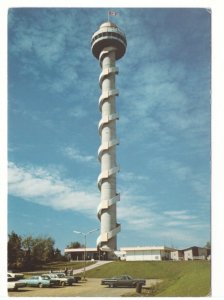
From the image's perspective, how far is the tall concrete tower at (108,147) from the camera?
57.3m

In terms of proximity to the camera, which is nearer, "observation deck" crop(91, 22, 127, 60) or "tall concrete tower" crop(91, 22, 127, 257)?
"tall concrete tower" crop(91, 22, 127, 257)

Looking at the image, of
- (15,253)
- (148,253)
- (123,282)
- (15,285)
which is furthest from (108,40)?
(15,285)

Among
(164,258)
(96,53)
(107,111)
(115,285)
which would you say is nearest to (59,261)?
(164,258)

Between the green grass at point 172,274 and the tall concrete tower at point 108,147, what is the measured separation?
8687mm

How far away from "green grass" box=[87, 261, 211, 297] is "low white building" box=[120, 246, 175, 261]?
10860 mm

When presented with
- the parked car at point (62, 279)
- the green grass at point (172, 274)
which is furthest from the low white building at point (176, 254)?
the parked car at point (62, 279)

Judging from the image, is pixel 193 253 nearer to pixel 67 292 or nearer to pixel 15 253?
pixel 15 253

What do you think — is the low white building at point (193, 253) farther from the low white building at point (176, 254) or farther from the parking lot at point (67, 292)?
the parking lot at point (67, 292)

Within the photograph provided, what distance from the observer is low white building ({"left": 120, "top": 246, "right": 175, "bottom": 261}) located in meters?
59.3

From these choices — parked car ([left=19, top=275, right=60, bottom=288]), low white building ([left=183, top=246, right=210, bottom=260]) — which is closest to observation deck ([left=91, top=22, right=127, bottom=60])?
low white building ([left=183, top=246, right=210, bottom=260])

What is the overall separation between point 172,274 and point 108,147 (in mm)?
23038

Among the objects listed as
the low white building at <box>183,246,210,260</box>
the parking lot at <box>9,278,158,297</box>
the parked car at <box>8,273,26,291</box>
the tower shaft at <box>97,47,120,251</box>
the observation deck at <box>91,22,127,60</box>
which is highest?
the observation deck at <box>91,22,127,60</box>

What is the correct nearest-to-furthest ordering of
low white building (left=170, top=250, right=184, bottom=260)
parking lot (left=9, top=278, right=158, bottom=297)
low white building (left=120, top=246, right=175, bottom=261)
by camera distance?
parking lot (left=9, top=278, right=158, bottom=297), low white building (left=170, top=250, right=184, bottom=260), low white building (left=120, top=246, right=175, bottom=261)

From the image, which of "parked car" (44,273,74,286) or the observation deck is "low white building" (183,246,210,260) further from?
the observation deck
